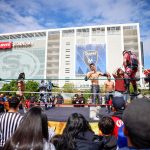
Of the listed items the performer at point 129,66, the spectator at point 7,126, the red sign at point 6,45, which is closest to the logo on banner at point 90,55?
the red sign at point 6,45

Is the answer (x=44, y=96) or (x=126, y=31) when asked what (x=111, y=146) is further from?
(x=126, y=31)

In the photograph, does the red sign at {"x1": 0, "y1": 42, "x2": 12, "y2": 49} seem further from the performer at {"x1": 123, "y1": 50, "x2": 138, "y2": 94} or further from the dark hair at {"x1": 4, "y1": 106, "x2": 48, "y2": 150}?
the dark hair at {"x1": 4, "y1": 106, "x2": 48, "y2": 150}

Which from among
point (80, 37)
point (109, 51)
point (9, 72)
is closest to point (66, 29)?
point (80, 37)

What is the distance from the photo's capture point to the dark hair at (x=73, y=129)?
310 cm

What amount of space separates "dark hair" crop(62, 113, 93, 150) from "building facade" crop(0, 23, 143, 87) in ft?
295

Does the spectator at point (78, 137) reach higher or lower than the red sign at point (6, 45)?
lower

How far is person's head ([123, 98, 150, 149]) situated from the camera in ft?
4.83

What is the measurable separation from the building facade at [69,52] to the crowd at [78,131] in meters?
89.6

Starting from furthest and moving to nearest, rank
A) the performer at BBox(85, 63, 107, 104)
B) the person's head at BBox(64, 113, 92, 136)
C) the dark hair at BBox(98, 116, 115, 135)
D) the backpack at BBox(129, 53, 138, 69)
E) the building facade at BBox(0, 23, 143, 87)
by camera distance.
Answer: the building facade at BBox(0, 23, 143, 87) < the performer at BBox(85, 63, 107, 104) < the backpack at BBox(129, 53, 138, 69) < the dark hair at BBox(98, 116, 115, 135) < the person's head at BBox(64, 113, 92, 136)

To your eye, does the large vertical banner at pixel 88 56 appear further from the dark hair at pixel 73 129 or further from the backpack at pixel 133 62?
the dark hair at pixel 73 129

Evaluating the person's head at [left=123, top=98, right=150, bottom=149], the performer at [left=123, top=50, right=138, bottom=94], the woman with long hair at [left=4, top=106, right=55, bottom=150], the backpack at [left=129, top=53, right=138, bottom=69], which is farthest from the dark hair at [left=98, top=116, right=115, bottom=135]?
the backpack at [left=129, top=53, right=138, bottom=69]

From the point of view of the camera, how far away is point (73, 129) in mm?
3223

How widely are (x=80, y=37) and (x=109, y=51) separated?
43.0 ft

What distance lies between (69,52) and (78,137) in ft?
314
